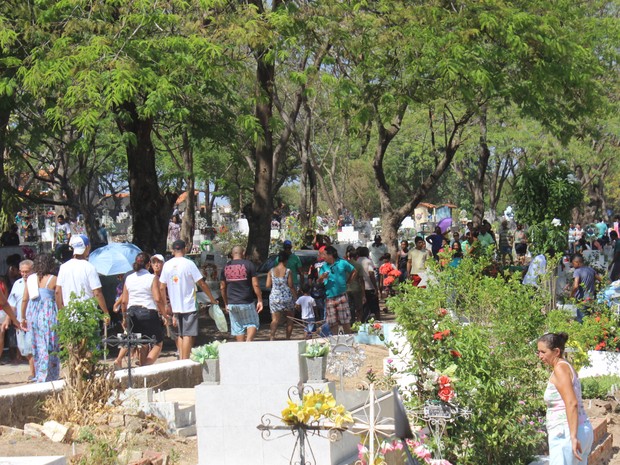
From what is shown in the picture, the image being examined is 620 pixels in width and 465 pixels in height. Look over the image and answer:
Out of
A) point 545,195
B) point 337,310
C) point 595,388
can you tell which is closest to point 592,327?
point 595,388

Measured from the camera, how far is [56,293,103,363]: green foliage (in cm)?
939

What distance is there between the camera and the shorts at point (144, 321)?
12.7 m

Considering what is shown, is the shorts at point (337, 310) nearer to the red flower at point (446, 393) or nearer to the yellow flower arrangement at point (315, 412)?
the red flower at point (446, 393)

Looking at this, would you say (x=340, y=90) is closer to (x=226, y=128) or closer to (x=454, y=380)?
(x=226, y=128)

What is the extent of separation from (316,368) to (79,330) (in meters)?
2.33

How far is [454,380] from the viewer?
303 inches

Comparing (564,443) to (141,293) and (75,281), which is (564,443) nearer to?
(75,281)

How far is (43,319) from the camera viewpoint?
11.3 meters

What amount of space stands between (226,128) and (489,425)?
12600mm

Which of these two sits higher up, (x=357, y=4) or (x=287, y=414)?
(x=357, y=4)

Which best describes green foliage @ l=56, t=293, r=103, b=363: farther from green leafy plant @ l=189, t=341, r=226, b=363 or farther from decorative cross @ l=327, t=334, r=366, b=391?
decorative cross @ l=327, t=334, r=366, b=391

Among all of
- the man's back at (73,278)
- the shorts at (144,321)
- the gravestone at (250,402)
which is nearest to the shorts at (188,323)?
the shorts at (144,321)

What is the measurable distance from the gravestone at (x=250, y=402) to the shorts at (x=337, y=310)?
7.21 m

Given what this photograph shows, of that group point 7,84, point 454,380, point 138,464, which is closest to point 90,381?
point 138,464
